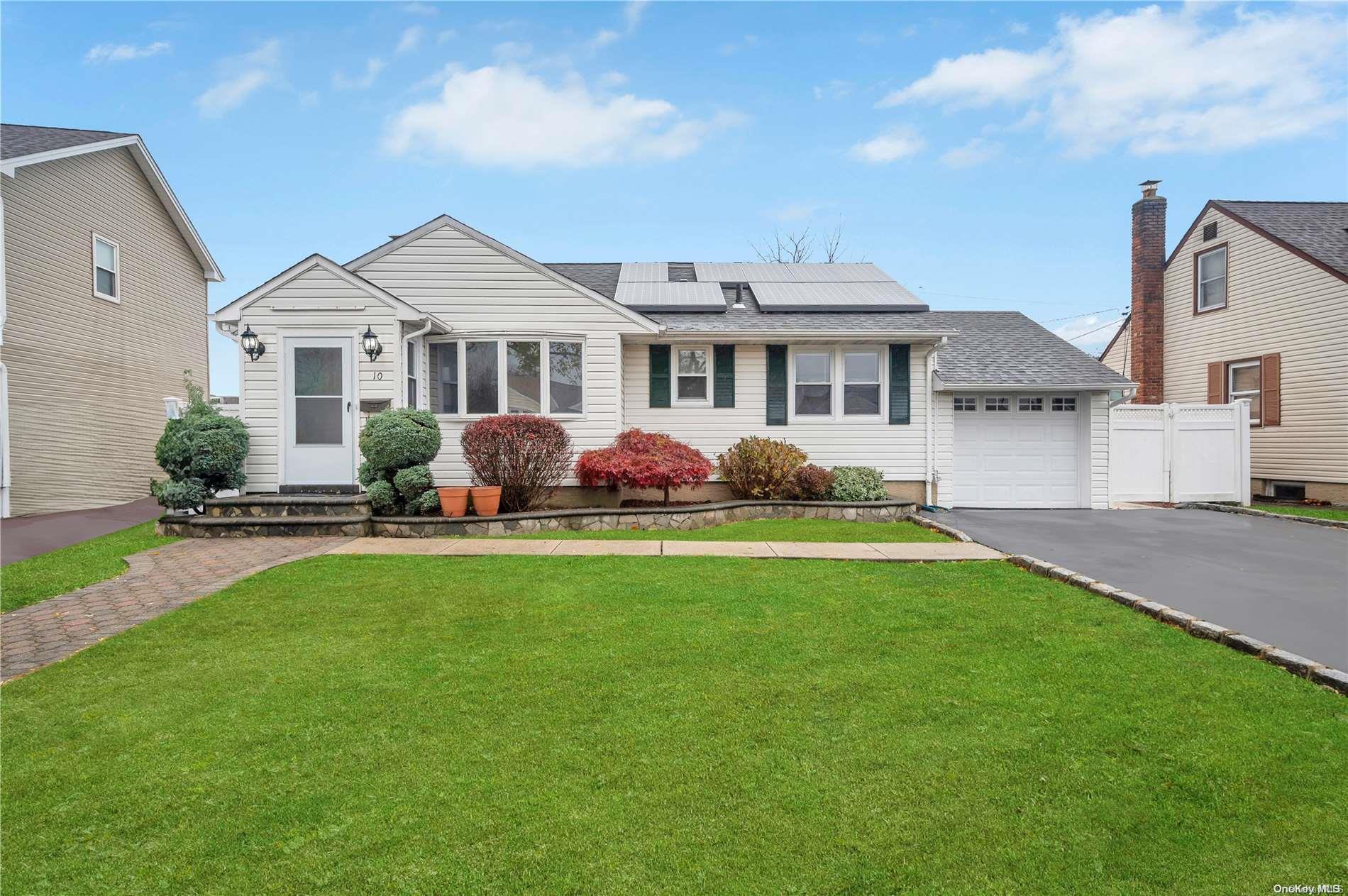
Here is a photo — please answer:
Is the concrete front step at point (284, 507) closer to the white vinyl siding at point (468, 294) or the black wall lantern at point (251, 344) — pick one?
the white vinyl siding at point (468, 294)

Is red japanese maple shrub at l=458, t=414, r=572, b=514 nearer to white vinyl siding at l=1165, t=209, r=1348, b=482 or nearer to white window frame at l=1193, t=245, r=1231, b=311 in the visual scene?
white vinyl siding at l=1165, t=209, r=1348, b=482

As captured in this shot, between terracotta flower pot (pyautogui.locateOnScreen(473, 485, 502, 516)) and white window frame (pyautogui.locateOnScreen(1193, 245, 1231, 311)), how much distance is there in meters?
18.3

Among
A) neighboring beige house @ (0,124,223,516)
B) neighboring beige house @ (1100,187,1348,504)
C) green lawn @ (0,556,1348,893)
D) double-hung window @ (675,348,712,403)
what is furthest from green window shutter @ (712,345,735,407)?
neighboring beige house @ (1100,187,1348,504)

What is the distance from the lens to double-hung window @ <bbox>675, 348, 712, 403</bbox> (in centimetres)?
1323

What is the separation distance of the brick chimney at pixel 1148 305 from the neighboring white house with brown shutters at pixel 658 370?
5.53 m

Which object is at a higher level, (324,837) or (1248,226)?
(1248,226)

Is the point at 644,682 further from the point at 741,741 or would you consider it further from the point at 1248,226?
the point at 1248,226

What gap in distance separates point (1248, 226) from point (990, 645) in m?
17.7

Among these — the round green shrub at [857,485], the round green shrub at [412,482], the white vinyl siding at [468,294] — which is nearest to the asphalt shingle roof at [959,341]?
the white vinyl siding at [468,294]

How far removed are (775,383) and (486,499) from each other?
5.76 m

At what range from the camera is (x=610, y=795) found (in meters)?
2.87

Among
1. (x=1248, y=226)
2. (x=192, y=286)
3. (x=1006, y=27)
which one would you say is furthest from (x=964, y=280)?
(x=192, y=286)

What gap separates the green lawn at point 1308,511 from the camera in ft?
42.2

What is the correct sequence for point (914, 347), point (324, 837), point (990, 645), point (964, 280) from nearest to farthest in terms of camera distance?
1. point (324, 837)
2. point (990, 645)
3. point (914, 347)
4. point (964, 280)
